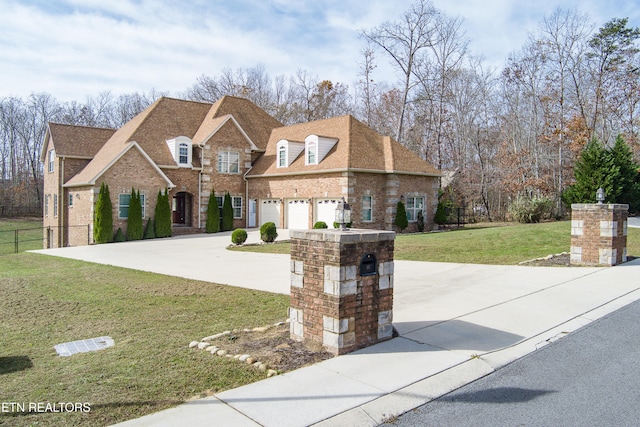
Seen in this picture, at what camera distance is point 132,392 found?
4660 mm

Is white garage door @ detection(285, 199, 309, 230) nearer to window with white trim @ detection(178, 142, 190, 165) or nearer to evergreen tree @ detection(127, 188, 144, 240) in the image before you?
window with white trim @ detection(178, 142, 190, 165)

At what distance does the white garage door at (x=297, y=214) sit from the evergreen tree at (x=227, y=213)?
3769 mm

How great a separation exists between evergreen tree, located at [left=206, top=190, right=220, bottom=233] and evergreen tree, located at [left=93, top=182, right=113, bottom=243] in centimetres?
579

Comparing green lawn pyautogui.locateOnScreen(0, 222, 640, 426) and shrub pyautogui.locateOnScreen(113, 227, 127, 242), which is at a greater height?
shrub pyautogui.locateOnScreen(113, 227, 127, 242)

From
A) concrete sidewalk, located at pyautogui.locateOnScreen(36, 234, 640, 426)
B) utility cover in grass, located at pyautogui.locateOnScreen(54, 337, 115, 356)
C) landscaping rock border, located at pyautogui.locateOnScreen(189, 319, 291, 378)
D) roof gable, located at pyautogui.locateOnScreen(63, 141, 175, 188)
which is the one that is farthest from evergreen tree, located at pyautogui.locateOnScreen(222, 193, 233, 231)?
landscaping rock border, located at pyautogui.locateOnScreen(189, 319, 291, 378)

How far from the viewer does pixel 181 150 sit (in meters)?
27.2

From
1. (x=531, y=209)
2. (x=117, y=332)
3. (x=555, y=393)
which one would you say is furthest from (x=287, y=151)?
(x=555, y=393)

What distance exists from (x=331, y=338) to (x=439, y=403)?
1656 millimetres

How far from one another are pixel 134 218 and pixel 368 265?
67.2 feet

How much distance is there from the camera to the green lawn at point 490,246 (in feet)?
47.5

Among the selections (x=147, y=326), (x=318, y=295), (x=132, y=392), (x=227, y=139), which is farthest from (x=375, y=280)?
(x=227, y=139)

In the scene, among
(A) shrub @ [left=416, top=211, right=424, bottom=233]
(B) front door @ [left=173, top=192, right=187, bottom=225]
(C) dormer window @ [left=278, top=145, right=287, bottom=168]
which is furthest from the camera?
(B) front door @ [left=173, top=192, right=187, bottom=225]

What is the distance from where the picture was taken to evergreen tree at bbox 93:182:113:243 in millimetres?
22641

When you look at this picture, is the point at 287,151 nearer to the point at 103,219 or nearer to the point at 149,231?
the point at 149,231
